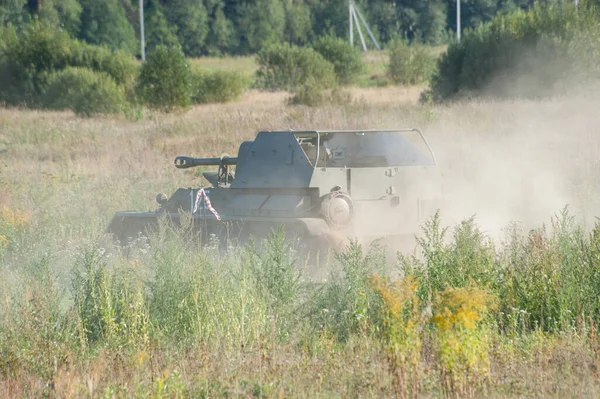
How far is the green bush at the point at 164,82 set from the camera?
45.3 m

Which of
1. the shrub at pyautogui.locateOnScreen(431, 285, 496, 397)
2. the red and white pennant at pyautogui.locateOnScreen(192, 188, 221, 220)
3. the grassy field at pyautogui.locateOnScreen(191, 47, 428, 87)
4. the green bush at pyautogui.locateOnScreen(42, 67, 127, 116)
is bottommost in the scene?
the shrub at pyautogui.locateOnScreen(431, 285, 496, 397)

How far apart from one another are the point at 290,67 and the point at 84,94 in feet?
52.1

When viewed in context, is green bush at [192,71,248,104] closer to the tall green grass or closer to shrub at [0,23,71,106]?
shrub at [0,23,71,106]

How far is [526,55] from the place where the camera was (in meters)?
40.1

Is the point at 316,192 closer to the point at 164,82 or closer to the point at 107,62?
the point at 164,82

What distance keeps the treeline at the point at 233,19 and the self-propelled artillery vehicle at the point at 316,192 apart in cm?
7030

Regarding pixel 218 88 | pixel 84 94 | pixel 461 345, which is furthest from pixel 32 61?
pixel 461 345

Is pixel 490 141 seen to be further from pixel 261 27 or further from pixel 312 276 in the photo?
pixel 261 27

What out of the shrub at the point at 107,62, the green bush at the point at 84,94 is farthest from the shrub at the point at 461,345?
the shrub at the point at 107,62

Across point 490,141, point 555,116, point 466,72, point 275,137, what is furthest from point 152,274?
point 466,72

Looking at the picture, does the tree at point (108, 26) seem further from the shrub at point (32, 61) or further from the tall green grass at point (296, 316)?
the tall green grass at point (296, 316)

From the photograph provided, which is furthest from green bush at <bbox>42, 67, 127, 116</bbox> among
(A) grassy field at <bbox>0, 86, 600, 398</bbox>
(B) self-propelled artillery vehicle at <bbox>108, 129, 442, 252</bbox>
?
(A) grassy field at <bbox>0, 86, 600, 398</bbox>

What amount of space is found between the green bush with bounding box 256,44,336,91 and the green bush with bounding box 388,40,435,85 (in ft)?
12.0

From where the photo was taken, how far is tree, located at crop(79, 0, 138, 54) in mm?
83250
